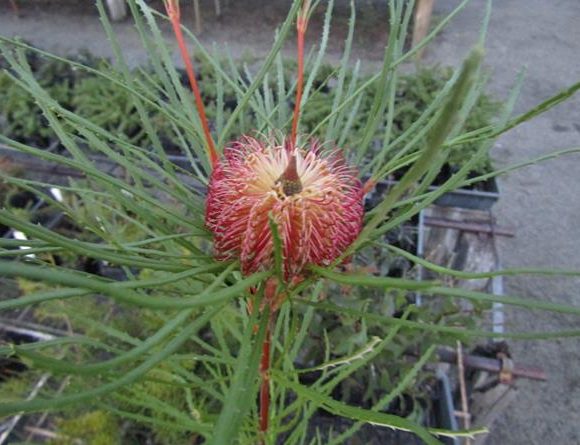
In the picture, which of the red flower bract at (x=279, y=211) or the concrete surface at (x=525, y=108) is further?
the concrete surface at (x=525, y=108)

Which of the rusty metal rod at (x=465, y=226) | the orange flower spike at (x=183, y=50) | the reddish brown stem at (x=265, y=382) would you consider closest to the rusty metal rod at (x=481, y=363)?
the rusty metal rod at (x=465, y=226)

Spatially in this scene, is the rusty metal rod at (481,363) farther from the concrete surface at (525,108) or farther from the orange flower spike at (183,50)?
the orange flower spike at (183,50)

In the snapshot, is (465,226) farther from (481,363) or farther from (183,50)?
(183,50)

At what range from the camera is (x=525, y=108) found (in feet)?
7.91

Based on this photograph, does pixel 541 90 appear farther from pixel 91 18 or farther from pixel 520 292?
pixel 91 18

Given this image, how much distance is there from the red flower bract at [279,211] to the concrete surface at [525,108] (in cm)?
117

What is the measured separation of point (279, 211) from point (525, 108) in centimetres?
241

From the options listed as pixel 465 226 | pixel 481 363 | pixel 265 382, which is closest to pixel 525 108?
pixel 465 226

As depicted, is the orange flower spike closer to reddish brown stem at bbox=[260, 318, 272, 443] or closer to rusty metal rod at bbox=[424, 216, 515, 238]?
reddish brown stem at bbox=[260, 318, 272, 443]

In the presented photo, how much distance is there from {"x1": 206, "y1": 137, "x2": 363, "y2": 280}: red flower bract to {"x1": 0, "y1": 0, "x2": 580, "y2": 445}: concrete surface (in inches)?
46.0

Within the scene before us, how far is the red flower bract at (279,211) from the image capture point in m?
0.34

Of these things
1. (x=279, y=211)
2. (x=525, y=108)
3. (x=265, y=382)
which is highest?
(x=525, y=108)

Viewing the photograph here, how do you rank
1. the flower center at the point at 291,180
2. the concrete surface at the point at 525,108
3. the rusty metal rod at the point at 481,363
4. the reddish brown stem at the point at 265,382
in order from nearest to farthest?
1. the flower center at the point at 291,180
2. the reddish brown stem at the point at 265,382
3. the rusty metal rod at the point at 481,363
4. the concrete surface at the point at 525,108

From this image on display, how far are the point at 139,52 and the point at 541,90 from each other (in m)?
2.06
